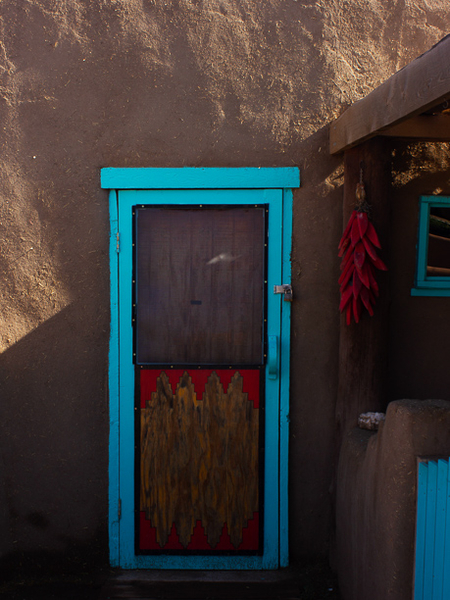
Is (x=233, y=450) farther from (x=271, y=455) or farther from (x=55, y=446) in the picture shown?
(x=55, y=446)

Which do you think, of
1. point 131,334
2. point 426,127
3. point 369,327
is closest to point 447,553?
point 369,327

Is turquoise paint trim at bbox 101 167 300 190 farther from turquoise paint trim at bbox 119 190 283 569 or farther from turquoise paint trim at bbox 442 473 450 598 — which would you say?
turquoise paint trim at bbox 442 473 450 598

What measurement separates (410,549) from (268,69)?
9.33 ft

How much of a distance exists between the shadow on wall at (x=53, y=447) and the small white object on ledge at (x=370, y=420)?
65.6 inches

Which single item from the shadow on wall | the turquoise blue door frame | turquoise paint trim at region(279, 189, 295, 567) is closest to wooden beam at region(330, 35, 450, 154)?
the turquoise blue door frame

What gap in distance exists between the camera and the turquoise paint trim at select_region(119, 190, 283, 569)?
11.1 ft

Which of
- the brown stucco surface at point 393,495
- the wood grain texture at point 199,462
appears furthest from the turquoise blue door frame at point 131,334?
the brown stucco surface at point 393,495

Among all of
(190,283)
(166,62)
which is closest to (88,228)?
(190,283)

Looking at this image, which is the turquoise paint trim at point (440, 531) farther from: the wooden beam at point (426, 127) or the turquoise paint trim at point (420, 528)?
the wooden beam at point (426, 127)

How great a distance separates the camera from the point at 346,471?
321 centimetres

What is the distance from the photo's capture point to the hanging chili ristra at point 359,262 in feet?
10.1

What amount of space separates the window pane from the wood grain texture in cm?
156

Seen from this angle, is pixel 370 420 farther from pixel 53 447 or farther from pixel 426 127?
pixel 53 447

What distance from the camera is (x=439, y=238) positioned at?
3.45m
